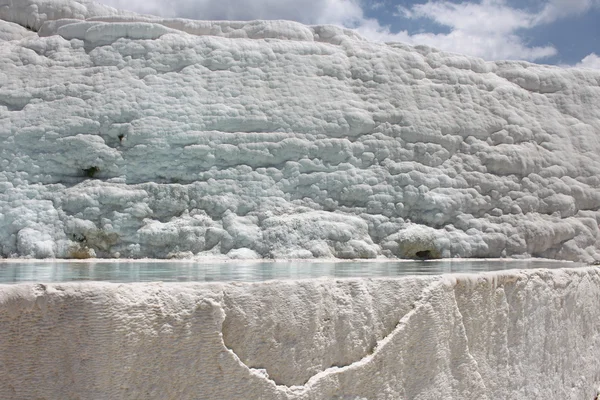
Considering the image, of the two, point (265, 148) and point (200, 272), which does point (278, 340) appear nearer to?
point (200, 272)

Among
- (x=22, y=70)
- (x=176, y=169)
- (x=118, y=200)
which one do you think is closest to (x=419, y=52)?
(x=176, y=169)

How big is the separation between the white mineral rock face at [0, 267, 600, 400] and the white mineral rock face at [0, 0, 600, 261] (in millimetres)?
4276

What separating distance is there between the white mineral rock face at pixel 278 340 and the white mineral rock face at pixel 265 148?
14.0ft

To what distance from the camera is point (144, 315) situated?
1.81m

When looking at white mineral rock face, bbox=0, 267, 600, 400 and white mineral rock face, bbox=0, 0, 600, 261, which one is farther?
white mineral rock face, bbox=0, 0, 600, 261

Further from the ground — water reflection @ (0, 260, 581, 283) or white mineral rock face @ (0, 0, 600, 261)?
white mineral rock face @ (0, 0, 600, 261)

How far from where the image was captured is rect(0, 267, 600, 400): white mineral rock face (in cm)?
175

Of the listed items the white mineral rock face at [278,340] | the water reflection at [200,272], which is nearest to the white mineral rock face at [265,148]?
the water reflection at [200,272]

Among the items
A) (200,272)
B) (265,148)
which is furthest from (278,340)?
(265,148)

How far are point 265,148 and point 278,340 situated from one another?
5.56 meters

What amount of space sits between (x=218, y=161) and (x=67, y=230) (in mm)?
1786

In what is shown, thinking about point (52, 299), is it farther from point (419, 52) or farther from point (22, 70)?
point (419, 52)

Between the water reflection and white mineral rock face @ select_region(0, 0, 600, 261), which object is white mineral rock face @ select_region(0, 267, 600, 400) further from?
white mineral rock face @ select_region(0, 0, 600, 261)

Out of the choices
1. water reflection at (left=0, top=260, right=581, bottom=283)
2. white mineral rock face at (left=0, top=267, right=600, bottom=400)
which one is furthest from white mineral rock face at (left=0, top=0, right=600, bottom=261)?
white mineral rock face at (left=0, top=267, right=600, bottom=400)
